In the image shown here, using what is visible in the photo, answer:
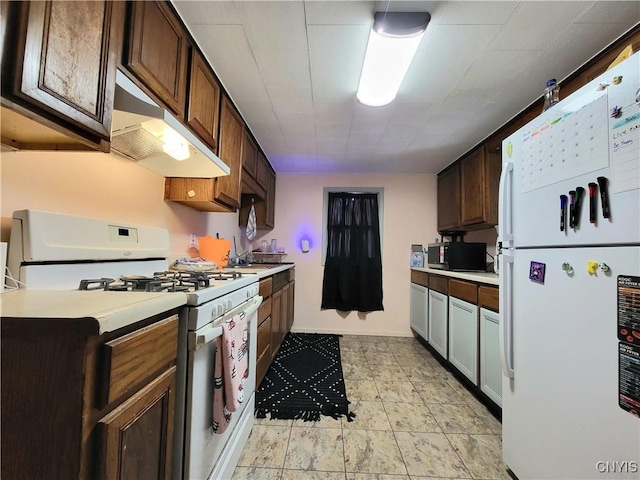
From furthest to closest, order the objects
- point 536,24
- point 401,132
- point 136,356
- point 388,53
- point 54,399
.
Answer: point 401,132 → point 388,53 → point 536,24 → point 136,356 → point 54,399

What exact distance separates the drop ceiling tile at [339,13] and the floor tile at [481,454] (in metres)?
2.23

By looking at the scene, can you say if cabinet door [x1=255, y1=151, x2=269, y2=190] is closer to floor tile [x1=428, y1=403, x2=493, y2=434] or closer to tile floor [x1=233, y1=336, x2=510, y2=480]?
tile floor [x1=233, y1=336, x2=510, y2=480]

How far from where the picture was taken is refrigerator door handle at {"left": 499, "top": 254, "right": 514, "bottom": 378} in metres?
1.32

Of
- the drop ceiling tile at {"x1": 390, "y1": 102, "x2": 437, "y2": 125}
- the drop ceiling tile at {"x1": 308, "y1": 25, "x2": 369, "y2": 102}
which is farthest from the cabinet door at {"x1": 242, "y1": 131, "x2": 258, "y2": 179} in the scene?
the drop ceiling tile at {"x1": 390, "y1": 102, "x2": 437, "y2": 125}

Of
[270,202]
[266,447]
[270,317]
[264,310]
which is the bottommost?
[266,447]

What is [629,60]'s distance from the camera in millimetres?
854

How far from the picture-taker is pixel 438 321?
9.38ft

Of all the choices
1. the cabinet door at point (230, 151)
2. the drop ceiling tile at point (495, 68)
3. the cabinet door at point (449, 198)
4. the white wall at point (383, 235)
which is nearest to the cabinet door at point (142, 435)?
the cabinet door at point (230, 151)

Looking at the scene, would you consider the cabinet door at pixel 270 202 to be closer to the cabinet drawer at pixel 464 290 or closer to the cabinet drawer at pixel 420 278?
the cabinet drawer at pixel 420 278

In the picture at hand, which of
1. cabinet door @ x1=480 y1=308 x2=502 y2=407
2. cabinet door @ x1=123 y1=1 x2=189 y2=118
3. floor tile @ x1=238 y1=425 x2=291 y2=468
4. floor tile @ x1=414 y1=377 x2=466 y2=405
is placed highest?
cabinet door @ x1=123 y1=1 x2=189 y2=118

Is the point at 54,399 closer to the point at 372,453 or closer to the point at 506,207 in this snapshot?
the point at 372,453

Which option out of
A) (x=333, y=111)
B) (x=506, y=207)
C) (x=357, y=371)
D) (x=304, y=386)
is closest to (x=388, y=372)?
(x=357, y=371)

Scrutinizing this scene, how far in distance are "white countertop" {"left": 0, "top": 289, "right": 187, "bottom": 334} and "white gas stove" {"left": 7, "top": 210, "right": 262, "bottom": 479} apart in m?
0.04

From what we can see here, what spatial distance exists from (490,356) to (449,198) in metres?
2.00
